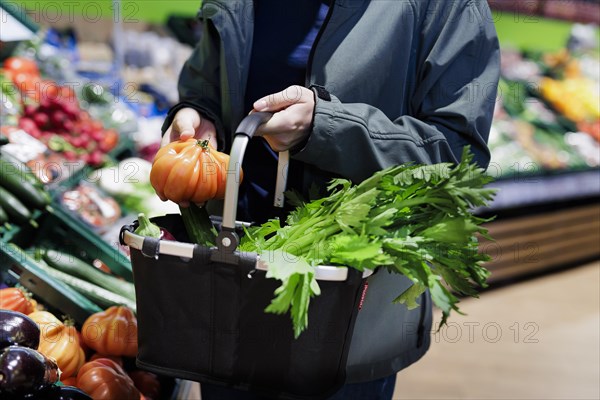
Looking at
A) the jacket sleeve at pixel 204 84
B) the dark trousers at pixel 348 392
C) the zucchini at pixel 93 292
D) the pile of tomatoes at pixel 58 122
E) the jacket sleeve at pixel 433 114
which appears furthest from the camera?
the pile of tomatoes at pixel 58 122

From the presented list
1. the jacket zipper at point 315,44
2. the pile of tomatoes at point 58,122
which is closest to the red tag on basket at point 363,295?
the jacket zipper at point 315,44

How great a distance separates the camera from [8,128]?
3033 mm

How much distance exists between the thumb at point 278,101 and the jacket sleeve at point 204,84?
451mm

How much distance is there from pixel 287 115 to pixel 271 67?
0.37 metres

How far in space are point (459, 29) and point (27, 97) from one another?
2698mm

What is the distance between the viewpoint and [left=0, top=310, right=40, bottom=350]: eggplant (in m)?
1.40

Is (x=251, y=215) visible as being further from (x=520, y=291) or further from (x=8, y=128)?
(x=520, y=291)

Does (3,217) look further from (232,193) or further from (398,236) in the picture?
(398,236)

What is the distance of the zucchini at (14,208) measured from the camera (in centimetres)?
243

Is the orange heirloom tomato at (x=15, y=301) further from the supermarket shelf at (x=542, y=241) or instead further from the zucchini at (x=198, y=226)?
the supermarket shelf at (x=542, y=241)

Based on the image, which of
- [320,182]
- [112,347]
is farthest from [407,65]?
[112,347]

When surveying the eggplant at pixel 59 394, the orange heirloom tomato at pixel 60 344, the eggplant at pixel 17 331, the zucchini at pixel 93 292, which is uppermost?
the eggplant at pixel 17 331

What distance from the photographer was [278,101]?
1.28 metres

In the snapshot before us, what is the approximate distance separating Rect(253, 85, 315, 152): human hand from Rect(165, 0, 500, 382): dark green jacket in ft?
0.17
